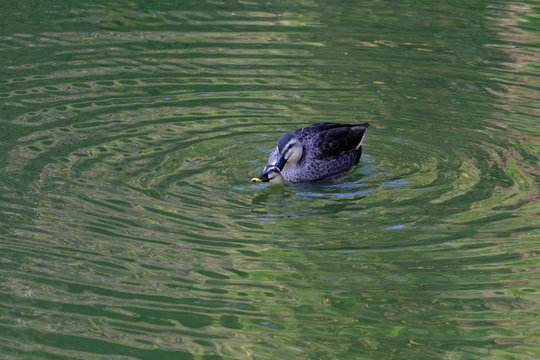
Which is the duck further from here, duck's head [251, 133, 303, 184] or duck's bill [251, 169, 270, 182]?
duck's bill [251, 169, 270, 182]

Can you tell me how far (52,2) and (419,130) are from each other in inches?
306

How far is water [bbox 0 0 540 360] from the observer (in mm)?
Result: 7629

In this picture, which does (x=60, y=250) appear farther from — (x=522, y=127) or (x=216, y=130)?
(x=522, y=127)

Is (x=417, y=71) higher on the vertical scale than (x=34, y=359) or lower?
higher

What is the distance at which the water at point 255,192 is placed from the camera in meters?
7.63

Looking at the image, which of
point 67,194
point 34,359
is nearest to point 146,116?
point 67,194

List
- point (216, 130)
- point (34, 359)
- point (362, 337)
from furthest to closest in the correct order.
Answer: point (216, 130), point (362, 337), point (34, 359)

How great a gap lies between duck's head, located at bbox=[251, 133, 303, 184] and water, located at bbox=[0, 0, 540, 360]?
18cm

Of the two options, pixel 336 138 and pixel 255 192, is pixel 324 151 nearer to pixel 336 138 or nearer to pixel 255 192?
pixel 336 138

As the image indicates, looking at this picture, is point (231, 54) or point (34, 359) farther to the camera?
point (231, 54)

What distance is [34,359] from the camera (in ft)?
23.2

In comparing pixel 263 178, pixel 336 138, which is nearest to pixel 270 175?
pixel 263 178

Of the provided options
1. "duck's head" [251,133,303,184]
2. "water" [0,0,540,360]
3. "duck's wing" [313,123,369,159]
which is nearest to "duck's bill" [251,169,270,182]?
"duck's head" [251,133,303,184]

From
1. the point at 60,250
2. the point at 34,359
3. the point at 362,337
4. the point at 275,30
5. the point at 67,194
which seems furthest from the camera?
the point at 275,30
